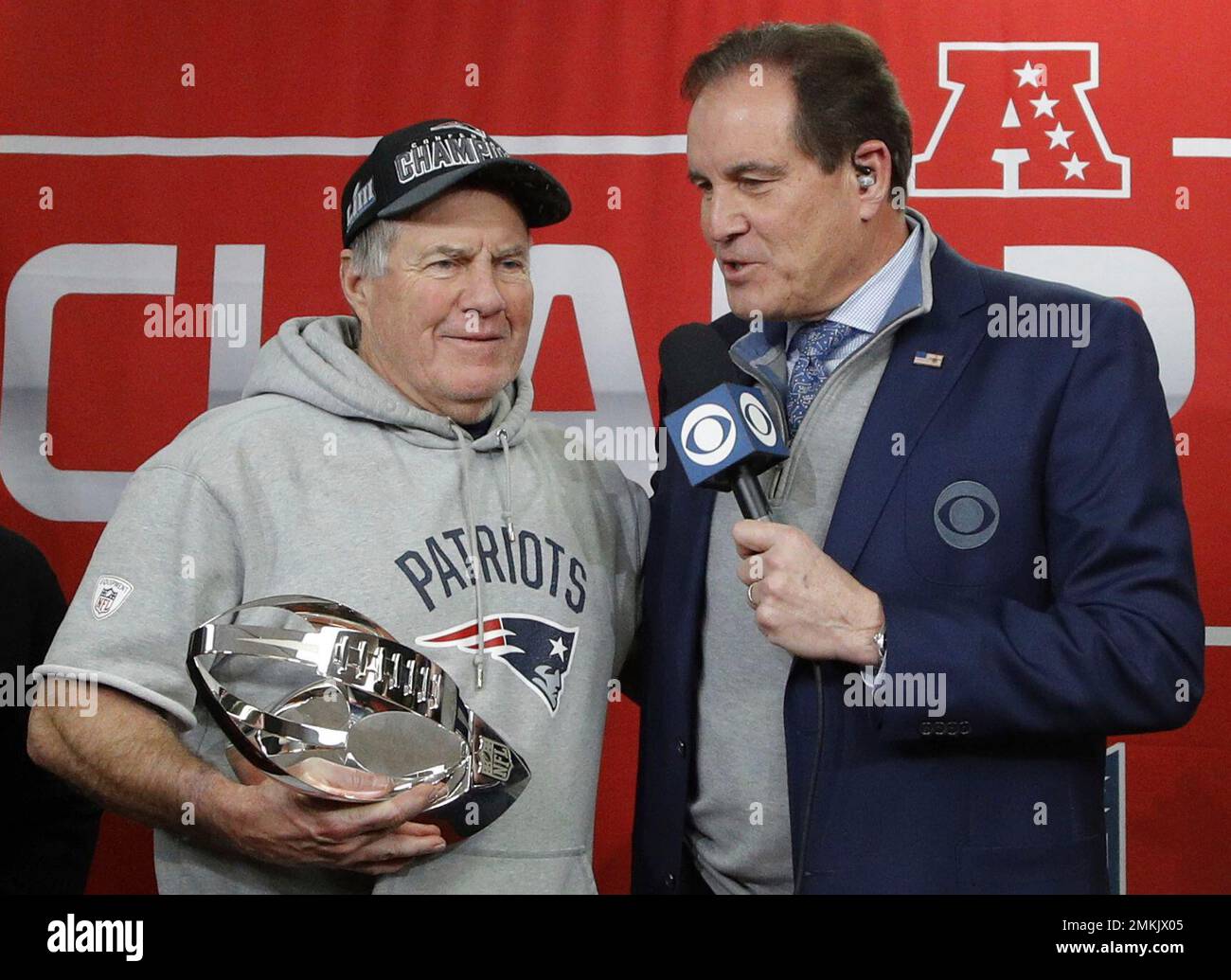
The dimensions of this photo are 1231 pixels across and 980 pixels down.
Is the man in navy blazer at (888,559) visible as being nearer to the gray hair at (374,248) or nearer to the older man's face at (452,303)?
the older man's face at (452,303)

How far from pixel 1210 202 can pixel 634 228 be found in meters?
1.06

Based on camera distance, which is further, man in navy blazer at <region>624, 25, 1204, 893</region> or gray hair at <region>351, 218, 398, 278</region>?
gray hair at <region>351, 218, 398, 278</region>

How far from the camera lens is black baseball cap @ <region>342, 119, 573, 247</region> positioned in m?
1.65

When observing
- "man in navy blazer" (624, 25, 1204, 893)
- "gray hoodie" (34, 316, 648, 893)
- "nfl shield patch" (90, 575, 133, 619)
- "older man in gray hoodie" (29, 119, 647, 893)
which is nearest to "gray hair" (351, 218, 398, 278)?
"older man in gray hoodie" (29, 119, 647, 893)

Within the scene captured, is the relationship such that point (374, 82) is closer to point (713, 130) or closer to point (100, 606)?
point (713, 130)

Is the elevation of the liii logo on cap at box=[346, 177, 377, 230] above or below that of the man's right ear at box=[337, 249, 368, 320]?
above

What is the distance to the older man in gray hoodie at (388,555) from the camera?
146cm

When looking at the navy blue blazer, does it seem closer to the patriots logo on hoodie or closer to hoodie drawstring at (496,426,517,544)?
the patriots logo on hoodie

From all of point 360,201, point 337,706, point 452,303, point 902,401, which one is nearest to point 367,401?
point 452,303

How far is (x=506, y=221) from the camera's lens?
1715mm

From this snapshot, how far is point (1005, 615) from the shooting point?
4.64 feet

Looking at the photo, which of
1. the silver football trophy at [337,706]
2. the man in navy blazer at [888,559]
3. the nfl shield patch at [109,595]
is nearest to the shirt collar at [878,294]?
the man in navy blazer at [888,559]

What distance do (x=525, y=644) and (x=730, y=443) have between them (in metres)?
0.39

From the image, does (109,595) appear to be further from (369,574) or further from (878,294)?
(878,294)
